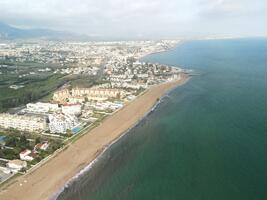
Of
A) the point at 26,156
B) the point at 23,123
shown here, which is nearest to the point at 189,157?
the point at 26,156

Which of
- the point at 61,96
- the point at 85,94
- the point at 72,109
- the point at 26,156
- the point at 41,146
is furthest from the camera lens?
the point at 85,94

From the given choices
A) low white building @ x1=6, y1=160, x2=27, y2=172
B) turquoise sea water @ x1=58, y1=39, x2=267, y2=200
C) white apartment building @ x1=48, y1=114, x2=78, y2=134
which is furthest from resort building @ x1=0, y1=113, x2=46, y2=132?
turquoise sea water @ x1=58, y1=39, x2=267, y2=200

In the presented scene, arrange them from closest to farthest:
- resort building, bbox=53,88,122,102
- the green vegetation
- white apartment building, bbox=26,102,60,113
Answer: the green vegetation < white apartment building, bbox=26,102,60,113 < resort building, bbox=53,88,122,102

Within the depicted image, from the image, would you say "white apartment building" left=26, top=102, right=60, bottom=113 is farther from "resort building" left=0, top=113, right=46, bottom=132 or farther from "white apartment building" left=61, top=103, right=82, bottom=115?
"resort building" left=0, top=113, right=46, bottom=132

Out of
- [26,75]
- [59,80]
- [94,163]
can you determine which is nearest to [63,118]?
[94,163]

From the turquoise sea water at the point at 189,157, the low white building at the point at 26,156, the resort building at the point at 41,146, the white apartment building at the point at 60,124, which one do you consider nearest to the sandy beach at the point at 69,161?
the turquoise sea water at the point at 189,157

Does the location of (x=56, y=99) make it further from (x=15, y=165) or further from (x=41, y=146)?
(x=15, y=165)

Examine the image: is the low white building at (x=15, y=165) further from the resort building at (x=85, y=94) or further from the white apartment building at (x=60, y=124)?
the resort building at (x=85, y=94)
